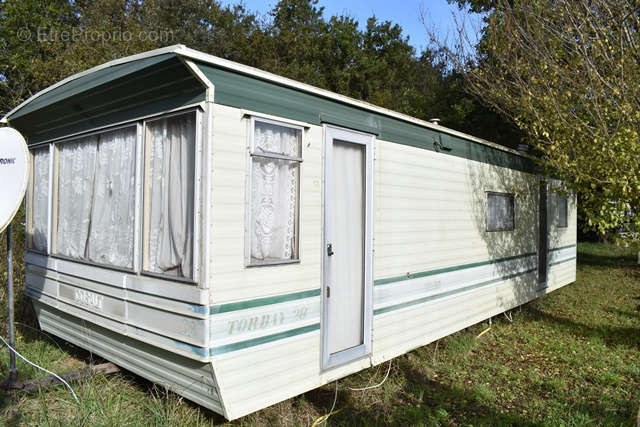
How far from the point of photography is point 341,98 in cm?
411

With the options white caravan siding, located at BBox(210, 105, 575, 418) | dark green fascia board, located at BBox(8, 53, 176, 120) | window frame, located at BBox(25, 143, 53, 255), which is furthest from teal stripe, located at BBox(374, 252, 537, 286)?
window frame, located at BBox(25, 143, 53, 255)

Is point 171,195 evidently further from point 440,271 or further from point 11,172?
point 440,271

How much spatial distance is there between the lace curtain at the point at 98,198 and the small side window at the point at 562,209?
301 inches

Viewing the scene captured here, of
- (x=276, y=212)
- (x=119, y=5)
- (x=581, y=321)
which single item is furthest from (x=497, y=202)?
(x=119, y=5)

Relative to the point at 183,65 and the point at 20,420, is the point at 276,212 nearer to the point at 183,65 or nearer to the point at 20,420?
the point at 183,65

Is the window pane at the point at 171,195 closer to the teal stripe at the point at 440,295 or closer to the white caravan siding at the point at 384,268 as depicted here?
the white caravan siding at the point at 384,268

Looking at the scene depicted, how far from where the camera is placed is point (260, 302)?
3.42m

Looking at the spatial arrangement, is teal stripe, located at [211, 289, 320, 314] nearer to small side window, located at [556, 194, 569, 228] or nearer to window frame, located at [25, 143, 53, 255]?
window frame, located at [25, 143, 53, 255]

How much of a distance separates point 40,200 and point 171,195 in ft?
8.18

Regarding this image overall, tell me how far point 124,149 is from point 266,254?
154 cm

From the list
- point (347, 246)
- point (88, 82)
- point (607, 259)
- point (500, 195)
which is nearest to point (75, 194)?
point (88, 82)

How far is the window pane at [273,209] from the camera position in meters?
3.50

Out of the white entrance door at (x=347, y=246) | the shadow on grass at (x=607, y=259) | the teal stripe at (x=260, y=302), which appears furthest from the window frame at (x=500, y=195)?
the shadow on grass at (x=607, y=259)

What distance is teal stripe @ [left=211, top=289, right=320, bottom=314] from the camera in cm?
317
